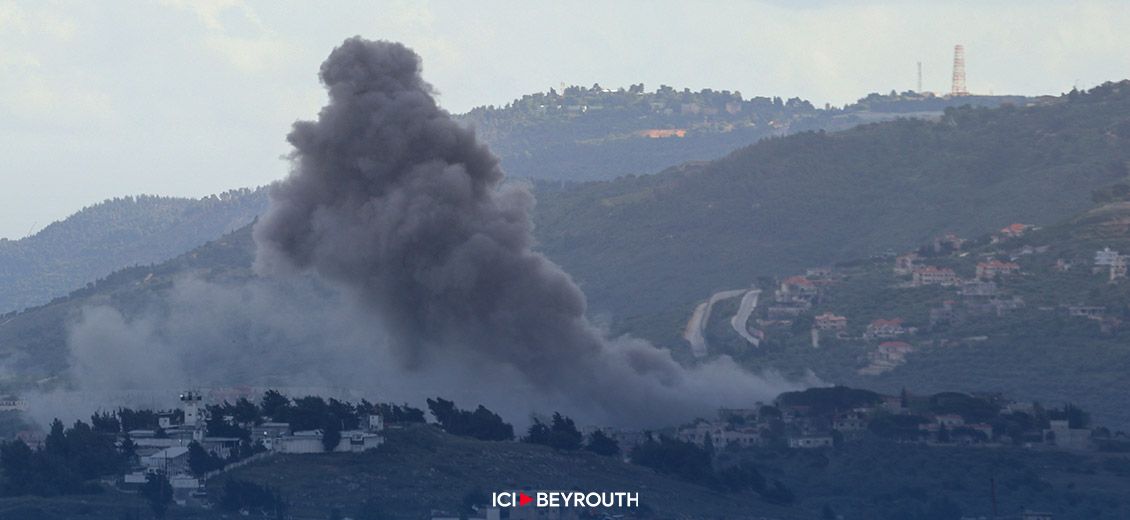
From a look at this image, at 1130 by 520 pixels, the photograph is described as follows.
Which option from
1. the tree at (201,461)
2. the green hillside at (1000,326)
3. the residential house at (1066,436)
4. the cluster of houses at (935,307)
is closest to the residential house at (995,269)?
the cluster of houses at (935,307)

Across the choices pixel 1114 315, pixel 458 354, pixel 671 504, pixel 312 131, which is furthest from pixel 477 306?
pixel 1114 315

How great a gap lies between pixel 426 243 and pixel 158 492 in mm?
29995

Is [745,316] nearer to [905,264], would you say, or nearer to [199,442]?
[905,264]

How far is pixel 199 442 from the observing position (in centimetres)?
11669

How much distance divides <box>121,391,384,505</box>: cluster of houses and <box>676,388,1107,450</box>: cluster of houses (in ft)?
67.2

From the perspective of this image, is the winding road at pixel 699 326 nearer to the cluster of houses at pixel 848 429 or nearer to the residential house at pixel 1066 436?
the cluster of houses at pixel 848 429

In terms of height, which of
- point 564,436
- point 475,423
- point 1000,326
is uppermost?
point 1000,326

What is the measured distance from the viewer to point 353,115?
5458 inches

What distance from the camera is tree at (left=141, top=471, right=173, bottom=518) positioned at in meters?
106

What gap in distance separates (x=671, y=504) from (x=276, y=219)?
3103cm

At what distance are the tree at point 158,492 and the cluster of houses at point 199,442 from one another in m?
0.79

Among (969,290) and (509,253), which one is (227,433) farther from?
(969,290)

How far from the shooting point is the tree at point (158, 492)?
106000mm

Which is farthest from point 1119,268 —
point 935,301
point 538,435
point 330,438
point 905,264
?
point 330,438
